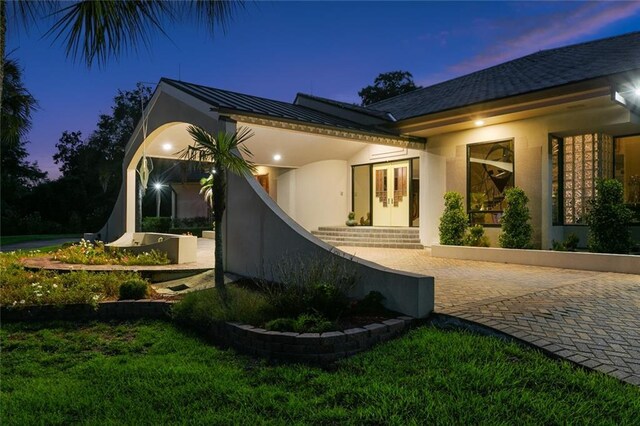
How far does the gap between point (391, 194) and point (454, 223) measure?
174 inches

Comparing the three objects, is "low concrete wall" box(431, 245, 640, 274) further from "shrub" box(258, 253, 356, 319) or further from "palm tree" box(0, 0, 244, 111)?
"palm tree" box(0, 0, 244, 111)

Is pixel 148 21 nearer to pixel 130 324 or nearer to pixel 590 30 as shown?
pixel 130 324

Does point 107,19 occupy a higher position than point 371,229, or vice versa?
point 107,19

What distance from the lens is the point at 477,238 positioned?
1074 centimetres

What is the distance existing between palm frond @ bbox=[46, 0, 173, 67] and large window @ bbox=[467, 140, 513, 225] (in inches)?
386

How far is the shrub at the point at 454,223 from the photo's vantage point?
1095cm

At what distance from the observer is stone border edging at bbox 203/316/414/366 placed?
421cm

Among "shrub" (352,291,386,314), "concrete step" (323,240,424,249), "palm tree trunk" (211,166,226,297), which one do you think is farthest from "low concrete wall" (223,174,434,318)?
"concrete step" (323,240,424,249)

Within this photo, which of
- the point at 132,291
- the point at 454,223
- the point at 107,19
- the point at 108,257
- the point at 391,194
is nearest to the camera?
the point at 107,19

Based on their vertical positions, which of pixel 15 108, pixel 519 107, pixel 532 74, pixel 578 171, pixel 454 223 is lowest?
pixel 454 223

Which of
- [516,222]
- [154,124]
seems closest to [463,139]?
[516,222]

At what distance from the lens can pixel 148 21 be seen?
3.40 meters

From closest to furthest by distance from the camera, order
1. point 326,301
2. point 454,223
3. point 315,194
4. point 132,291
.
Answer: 1. point 326,301
2. point 132,291
3. point 454,223
4. point 315,194

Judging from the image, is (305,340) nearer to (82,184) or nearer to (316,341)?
(316,341)
